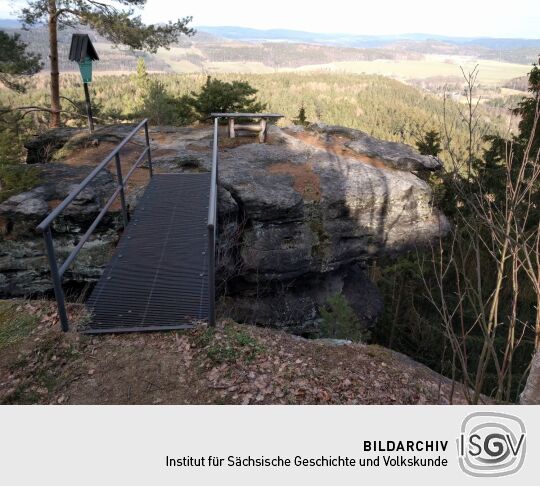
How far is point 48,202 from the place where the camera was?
7.63 meters

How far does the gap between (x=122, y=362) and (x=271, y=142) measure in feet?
31.4

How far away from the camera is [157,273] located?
200 inches

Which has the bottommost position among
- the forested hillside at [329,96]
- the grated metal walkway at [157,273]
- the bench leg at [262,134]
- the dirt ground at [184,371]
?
the dirt ground at [184,371]

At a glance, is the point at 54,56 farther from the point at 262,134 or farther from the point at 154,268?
the point at 154,268

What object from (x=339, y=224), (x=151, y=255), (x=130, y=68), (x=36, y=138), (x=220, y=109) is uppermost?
(x=130, y=68)

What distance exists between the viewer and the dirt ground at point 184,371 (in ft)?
11.8

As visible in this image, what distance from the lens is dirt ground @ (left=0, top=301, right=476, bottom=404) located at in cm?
359

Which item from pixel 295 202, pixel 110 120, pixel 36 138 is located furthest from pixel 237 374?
pixel 110 120

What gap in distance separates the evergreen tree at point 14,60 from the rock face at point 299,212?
732 cm

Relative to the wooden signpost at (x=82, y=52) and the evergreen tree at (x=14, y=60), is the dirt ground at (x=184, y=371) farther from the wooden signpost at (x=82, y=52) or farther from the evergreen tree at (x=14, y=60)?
the evergreen tree at (x=14, y=60)
